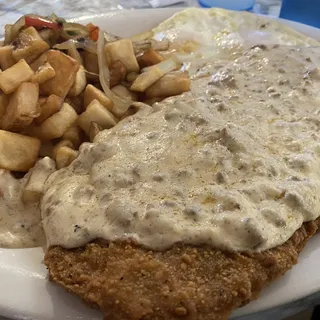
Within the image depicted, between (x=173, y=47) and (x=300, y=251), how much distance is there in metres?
1.48

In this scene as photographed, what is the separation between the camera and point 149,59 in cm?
218

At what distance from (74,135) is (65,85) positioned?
19 cm

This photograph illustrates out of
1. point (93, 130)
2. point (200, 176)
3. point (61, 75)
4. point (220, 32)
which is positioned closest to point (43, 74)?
point (61, 75)

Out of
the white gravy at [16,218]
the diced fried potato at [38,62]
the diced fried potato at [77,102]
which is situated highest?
the diced fried potato at [38,62]

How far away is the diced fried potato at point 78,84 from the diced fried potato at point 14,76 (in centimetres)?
18

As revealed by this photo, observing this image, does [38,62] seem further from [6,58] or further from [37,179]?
[37,179]

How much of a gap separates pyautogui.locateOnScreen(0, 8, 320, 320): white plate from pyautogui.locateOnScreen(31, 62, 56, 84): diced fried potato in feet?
2.18

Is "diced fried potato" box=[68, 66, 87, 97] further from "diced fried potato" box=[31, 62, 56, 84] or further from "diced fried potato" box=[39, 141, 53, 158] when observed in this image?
"diced fried potato" box=[39, 141, 53, 158]

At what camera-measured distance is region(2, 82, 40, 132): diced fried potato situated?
1730 millimetres

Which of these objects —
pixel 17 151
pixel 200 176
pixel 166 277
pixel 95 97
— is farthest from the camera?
pixel 95 97

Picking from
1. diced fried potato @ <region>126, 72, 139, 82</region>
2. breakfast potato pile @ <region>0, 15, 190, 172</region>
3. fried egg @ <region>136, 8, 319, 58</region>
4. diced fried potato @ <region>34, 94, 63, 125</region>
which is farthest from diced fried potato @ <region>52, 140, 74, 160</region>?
fried egg @ <region>136, 8, 319, 58</region>

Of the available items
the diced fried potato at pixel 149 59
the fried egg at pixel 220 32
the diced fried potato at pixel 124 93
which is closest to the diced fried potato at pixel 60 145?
the diced fried potato at pixel 124 93

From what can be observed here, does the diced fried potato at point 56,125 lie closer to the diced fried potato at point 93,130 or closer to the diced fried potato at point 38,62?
the diced fried potato at point 93,130

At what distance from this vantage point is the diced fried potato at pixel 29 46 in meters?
1.96
